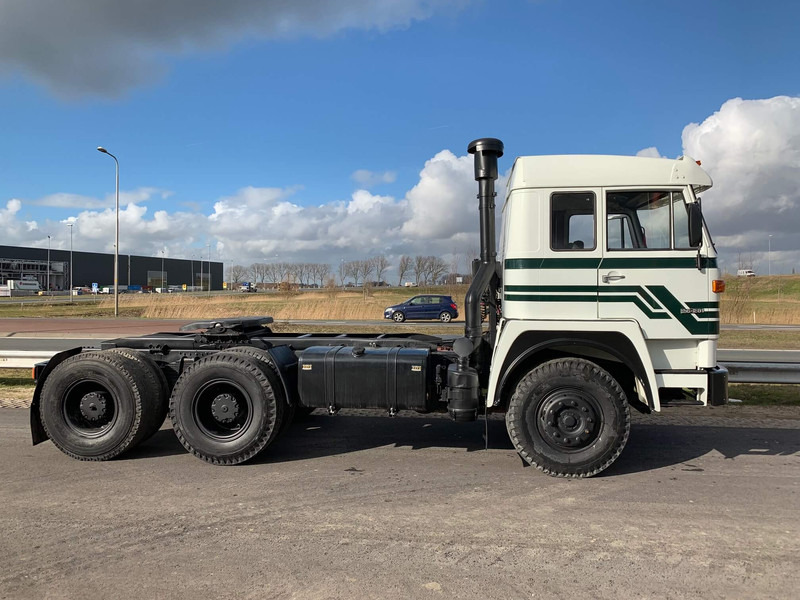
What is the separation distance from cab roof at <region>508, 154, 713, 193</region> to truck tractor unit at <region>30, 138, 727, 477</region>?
15 mm

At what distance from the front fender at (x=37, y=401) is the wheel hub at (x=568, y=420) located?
16.2 feet

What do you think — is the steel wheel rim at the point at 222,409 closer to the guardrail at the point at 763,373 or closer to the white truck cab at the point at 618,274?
the white truck cab at the point at 618,274

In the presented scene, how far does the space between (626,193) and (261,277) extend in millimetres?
136755

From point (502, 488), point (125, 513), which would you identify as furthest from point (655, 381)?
point (125, 513)

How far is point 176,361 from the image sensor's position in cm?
583

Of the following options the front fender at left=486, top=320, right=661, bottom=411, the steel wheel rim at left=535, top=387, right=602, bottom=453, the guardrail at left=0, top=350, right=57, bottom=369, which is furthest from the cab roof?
the guardrail at left=0, top=350, right=57, bottom=369

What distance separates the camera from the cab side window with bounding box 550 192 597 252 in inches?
197

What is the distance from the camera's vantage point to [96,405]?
5480 millimetres

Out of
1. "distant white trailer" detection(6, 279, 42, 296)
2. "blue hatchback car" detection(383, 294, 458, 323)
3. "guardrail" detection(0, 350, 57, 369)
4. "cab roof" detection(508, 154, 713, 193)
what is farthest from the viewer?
"distant white trailer" detection(6, 279, 42, 296)

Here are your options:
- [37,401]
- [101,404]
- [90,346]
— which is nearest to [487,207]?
[101,404]

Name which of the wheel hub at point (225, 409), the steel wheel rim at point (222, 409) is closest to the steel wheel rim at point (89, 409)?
the steel wheel rim at point (222, 409)

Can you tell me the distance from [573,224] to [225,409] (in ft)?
12.7

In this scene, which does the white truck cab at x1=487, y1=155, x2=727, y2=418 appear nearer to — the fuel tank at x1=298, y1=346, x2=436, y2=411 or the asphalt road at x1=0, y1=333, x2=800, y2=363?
the fuel tank at x1=298, y1=346, x2=436, y2=411

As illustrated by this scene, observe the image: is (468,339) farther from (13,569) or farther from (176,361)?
(13,569)
